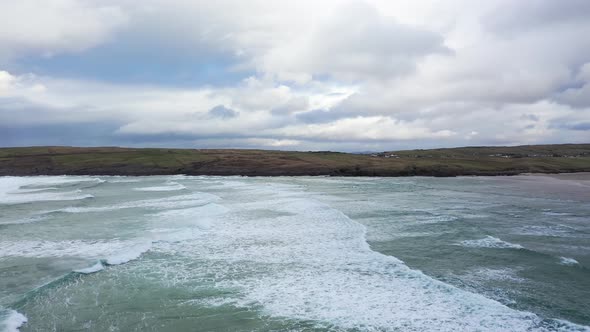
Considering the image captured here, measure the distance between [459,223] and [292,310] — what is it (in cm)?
1945

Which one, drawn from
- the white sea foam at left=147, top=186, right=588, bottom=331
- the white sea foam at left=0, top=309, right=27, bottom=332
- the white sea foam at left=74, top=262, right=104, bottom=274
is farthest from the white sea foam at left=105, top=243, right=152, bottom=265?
the white sea foam at left=0, top=309, right=27, bottom=332

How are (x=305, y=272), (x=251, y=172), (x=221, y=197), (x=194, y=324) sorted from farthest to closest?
(x=251, y=172), (x=221, y=197), (x=305, y=272), (x=194, y=324)

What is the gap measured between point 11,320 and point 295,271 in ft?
33.4

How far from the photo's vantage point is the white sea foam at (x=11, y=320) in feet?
40.5

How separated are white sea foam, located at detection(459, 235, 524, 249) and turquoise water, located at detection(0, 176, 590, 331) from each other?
2.2 inches

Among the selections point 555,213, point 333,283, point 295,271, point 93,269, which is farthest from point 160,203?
point 555,213

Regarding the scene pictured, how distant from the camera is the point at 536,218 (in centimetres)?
3200

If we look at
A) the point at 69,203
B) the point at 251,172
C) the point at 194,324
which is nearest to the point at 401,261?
the point at 194,324

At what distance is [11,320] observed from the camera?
12867 mm

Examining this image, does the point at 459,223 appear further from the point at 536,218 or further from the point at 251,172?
the point at 251,172

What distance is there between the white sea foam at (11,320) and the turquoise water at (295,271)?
0.20ft

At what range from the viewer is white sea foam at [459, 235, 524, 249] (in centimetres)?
2232

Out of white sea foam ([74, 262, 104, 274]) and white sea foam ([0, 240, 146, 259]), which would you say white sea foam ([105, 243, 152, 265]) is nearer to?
white sea foam ([0, 240, 146, 259])

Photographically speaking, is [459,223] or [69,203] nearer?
[459,223]
